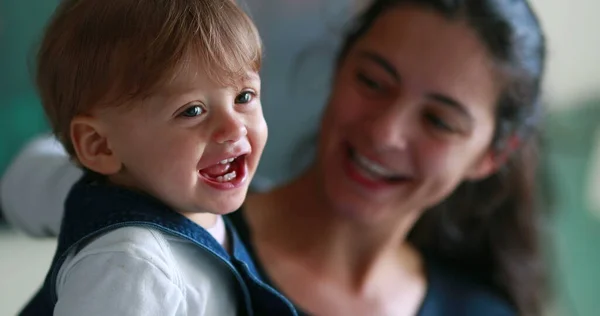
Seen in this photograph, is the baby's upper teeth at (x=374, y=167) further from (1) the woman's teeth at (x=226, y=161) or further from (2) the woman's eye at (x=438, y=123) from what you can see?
(1) the woman's teeth at (x=226, y=161)

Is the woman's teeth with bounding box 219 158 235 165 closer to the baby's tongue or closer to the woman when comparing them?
the baby's tongue

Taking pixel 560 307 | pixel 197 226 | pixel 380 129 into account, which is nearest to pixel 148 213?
pixel 197 226

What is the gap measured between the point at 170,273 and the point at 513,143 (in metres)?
0.69

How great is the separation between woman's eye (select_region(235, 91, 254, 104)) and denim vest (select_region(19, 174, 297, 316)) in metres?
0.11

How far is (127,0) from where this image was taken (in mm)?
544

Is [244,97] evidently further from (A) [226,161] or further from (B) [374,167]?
(B) [374,167]

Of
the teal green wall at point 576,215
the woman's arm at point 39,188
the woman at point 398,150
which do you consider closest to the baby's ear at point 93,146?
the woman's arm at point 39,188

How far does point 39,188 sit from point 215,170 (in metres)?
0.39

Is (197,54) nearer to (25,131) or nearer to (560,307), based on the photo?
(25,131)

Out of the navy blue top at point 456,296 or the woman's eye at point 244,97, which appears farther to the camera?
the navy blue top at point 456,296

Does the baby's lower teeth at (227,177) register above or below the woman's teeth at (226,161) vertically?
below

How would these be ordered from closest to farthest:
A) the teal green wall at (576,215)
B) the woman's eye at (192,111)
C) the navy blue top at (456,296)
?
the woman's eye at (192,111), the navy blue top at (456,296), the teal green wall at (576,215)

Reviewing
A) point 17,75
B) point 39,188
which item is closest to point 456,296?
point 39,188

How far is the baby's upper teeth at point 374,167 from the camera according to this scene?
0.95m
